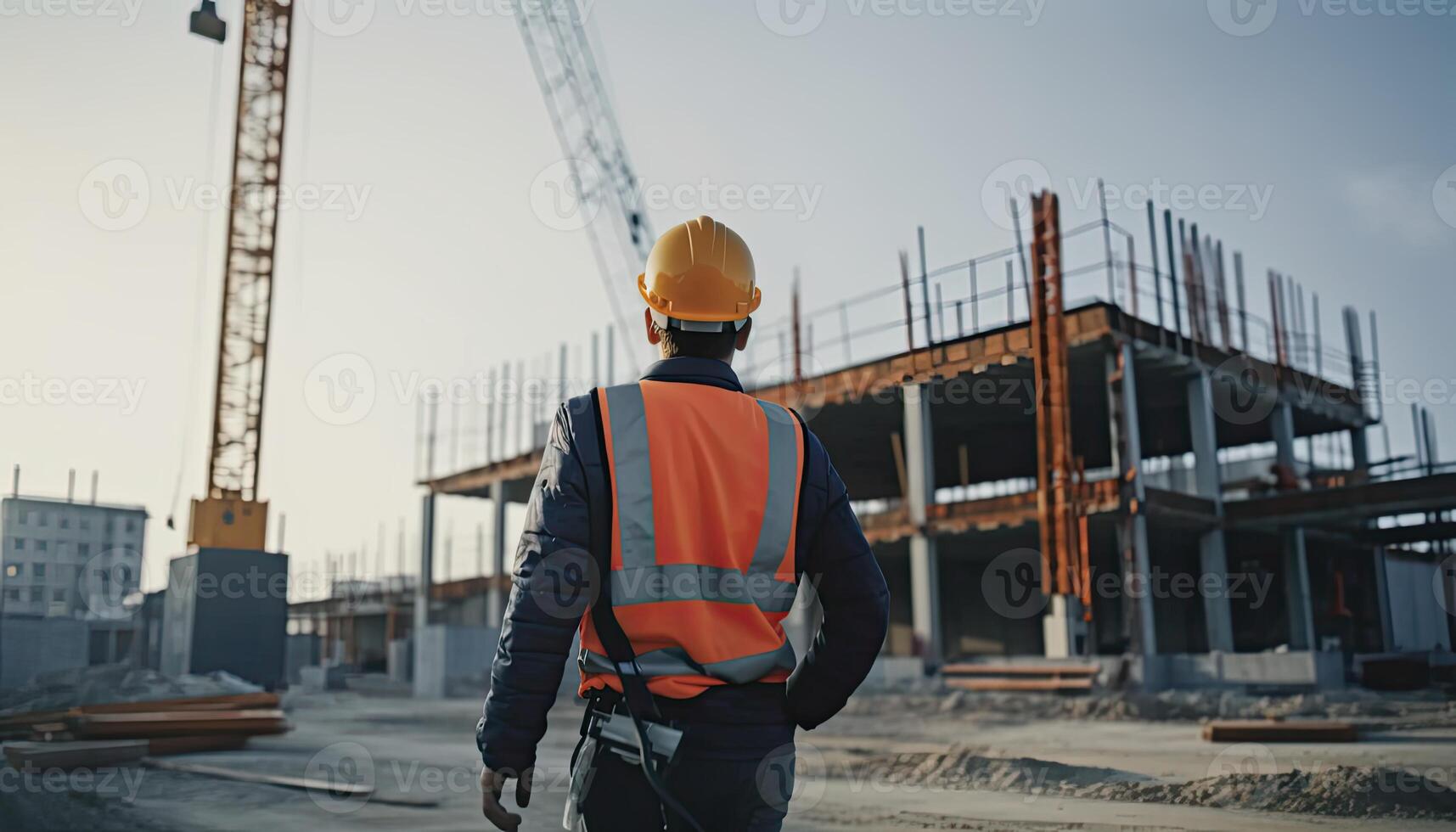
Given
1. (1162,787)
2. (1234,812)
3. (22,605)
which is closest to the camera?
(1234,812)

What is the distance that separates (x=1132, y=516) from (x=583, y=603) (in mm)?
18550

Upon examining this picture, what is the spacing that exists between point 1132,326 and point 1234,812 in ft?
45.6

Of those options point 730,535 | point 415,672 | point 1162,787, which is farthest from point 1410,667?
point 415,672

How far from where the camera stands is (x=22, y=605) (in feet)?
160

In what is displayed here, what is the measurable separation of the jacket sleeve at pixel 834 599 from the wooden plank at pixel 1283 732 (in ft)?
34.8

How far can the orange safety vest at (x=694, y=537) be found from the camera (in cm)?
189

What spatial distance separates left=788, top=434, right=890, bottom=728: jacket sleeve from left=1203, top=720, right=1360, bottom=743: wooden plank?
34.8 ft

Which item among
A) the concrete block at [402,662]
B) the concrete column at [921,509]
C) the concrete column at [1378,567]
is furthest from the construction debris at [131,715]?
the concrete column at [1378,567]

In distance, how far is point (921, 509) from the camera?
72.2ft

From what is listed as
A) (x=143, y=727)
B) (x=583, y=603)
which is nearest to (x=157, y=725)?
(x=143, y=727)

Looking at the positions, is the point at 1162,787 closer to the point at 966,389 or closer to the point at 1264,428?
the point at 966,389

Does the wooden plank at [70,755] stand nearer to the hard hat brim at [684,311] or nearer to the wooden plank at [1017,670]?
the hard hat brim at [684,311]

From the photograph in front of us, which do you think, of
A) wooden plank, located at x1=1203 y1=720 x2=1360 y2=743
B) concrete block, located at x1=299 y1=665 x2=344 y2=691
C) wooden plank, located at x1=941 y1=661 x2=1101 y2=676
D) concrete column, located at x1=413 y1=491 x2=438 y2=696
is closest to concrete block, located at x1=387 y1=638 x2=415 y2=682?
concrete block, located at x1=299 y1=665 x2=344 y2=691

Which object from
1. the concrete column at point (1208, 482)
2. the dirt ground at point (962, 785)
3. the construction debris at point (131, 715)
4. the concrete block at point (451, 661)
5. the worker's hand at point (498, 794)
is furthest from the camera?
the concrete block at point (451, 661)
